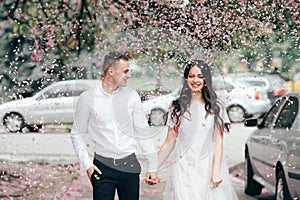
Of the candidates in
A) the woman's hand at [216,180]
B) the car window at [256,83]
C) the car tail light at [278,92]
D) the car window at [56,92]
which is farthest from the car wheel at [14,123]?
the woman's hand at [216,180]

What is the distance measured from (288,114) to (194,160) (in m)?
3.15

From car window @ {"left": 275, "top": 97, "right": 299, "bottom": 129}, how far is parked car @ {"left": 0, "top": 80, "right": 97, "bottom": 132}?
2364mm

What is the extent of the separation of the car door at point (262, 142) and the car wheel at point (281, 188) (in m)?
0.55

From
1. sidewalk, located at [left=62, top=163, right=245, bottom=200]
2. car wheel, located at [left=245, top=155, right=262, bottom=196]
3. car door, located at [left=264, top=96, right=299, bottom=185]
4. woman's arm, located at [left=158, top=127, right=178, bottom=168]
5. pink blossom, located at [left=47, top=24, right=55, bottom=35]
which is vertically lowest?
sidewalk, located at [left=62, top=163, right=245, bottom=200]

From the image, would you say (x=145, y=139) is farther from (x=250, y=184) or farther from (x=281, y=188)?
(x=250, y=184)

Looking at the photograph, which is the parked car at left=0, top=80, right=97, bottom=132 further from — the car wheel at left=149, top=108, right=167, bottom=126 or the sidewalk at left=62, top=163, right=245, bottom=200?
the car wheel at left=149, top=108, right=167, bottom=126

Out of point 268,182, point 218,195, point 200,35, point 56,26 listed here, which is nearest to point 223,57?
point 200,35

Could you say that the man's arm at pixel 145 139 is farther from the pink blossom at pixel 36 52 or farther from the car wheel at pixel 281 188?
the pink blossom at pixel 36 52

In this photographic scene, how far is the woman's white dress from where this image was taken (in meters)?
6.07

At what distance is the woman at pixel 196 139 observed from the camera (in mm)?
6047

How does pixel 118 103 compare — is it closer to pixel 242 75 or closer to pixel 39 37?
pixel 39 37

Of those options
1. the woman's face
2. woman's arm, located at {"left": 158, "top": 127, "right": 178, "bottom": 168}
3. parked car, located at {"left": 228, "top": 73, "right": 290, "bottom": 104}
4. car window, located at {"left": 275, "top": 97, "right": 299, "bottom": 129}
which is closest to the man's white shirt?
woman's arm, located at {"left": 158, "top": 127, "right": 178, "bottom": 168}

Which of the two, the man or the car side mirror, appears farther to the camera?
the car side mirror

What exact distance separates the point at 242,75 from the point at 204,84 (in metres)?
8.95
